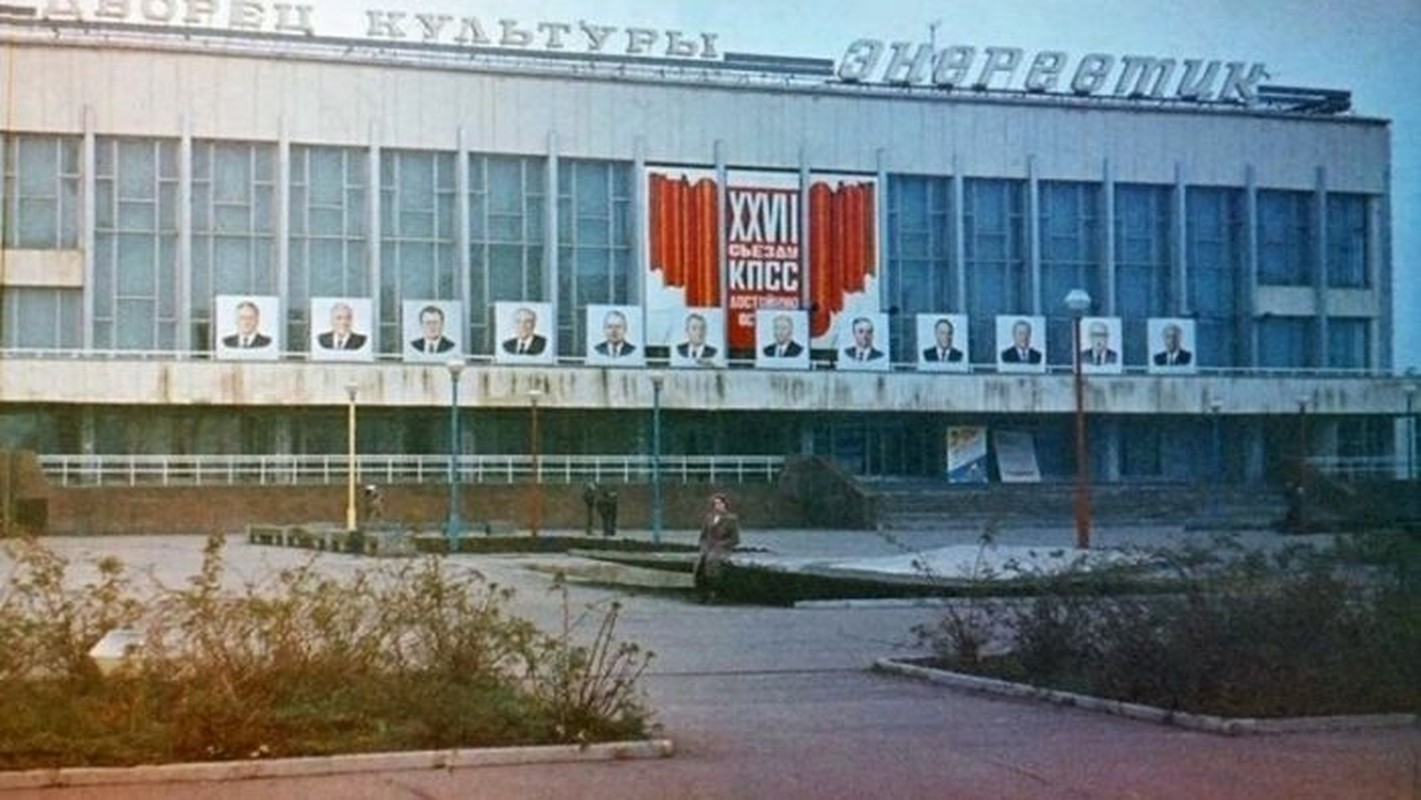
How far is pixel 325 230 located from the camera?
39.8 ft

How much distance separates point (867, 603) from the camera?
1750cm

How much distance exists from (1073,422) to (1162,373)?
840 mm

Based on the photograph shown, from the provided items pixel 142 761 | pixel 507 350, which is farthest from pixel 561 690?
pixel 507 350

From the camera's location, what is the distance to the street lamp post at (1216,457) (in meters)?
16.0

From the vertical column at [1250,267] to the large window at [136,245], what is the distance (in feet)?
26.5

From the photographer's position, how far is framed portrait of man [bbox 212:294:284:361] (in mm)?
11906

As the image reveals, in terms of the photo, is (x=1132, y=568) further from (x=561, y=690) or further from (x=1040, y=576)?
(x=561, y=690)

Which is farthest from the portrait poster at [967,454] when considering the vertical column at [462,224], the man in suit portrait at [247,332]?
the man in suit portrait at [247,332]

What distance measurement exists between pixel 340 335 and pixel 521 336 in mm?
2618

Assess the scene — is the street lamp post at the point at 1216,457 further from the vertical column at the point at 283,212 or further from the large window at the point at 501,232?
the vertical column at the point at 283,212

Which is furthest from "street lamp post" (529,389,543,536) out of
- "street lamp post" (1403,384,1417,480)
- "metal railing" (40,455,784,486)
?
"street lamp post" (1403,384,1417,480)

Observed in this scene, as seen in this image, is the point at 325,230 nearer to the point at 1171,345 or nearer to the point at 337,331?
the point at 337,331

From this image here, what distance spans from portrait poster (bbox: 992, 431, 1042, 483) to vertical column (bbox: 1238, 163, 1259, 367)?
6.24 ft

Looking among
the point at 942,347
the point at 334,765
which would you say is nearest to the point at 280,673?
the point at 334,765
